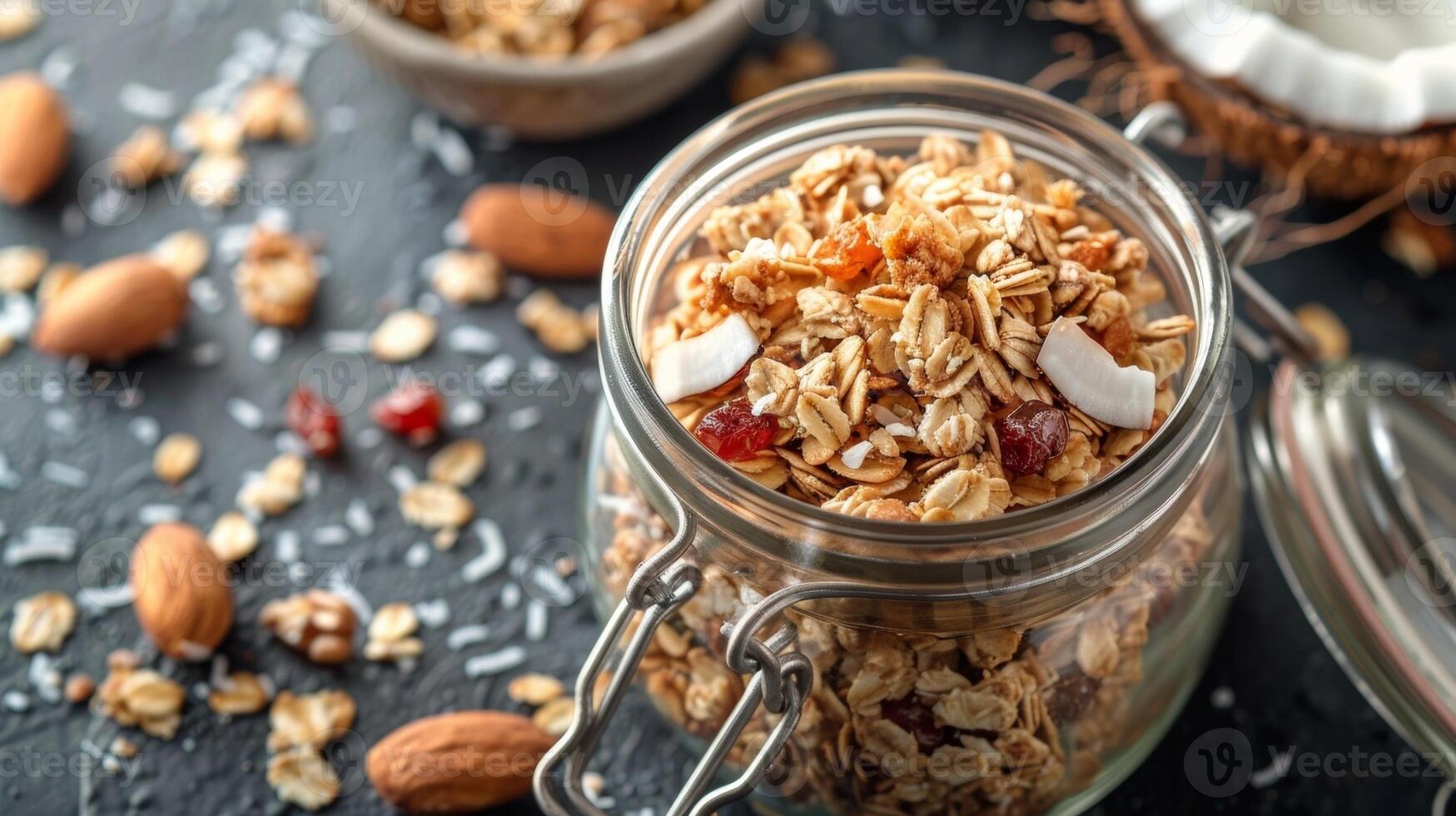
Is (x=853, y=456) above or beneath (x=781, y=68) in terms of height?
above

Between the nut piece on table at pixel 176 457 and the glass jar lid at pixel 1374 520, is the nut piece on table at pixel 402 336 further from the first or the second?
the glass jar lid at pixel 1374 520

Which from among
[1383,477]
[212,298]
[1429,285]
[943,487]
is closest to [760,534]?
[943,487]

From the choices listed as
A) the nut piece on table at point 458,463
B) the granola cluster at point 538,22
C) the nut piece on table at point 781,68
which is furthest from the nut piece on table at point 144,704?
the nut piece on table at point 781,68

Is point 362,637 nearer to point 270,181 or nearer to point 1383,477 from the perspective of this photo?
point 270,181


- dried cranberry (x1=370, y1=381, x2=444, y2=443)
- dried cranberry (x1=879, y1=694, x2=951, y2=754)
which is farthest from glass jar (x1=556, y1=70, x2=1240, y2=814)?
dried cranberry (x1=370, y1=381, x2=444, y2=443)

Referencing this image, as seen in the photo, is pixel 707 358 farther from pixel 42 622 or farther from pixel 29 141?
pixel 29 141

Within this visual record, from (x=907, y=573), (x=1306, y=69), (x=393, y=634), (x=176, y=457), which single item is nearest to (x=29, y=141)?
(x=176, y=457)
